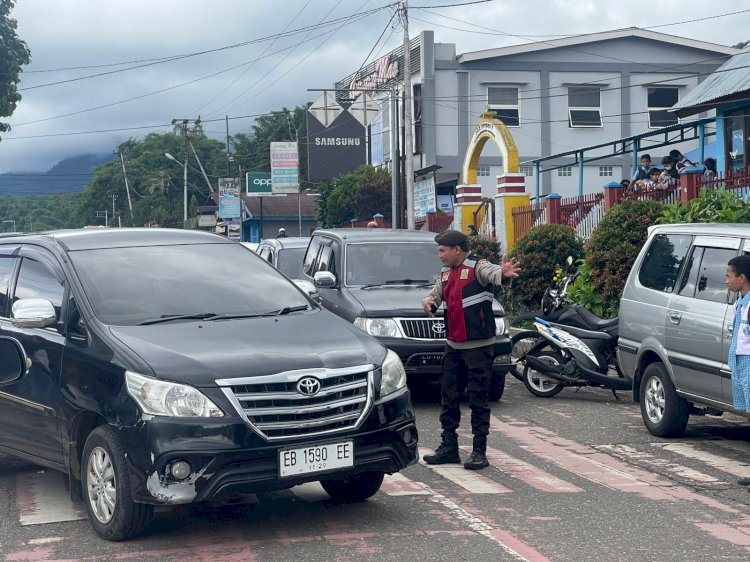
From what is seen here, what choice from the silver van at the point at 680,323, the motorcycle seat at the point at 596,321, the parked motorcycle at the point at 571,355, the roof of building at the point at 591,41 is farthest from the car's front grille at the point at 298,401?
the roof of building at the point at 591,41

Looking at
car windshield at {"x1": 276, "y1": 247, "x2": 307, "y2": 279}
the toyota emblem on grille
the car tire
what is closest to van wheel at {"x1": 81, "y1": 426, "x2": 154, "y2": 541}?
the toyota emblem on grille

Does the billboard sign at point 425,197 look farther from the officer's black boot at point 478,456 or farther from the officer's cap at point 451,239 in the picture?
the officer's black boot at point 478,456

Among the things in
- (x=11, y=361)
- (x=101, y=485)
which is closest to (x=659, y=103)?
(x=11, y=361)

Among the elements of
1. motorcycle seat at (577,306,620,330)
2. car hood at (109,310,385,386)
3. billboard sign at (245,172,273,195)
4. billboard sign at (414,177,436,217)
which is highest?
billboard sign at (245,172,273,195)

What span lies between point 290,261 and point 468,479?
905 cm

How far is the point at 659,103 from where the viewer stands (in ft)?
146

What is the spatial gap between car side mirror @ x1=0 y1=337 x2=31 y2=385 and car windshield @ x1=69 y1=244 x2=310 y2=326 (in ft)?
2.26

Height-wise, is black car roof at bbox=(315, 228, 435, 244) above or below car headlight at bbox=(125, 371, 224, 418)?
above

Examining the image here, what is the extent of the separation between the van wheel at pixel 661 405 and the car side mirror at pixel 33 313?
5299mm

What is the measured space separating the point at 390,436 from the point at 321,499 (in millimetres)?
1048

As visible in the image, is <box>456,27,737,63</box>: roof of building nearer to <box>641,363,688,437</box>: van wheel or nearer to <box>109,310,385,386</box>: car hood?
<box>641,363,688,437</box>: van wheel

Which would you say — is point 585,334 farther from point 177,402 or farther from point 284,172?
point 284,172

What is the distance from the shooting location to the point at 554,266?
19.8m

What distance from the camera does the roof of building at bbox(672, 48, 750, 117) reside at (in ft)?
70.3
